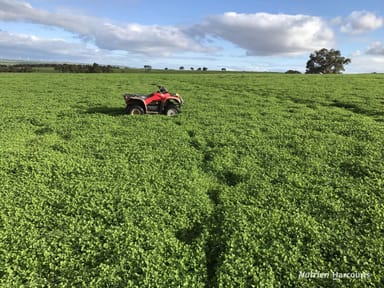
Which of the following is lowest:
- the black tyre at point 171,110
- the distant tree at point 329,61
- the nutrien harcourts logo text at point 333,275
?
the nutrien harcourts logo text at point 333,275

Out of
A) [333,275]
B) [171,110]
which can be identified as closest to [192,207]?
[333,275]

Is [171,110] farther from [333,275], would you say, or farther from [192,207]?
[333,275]

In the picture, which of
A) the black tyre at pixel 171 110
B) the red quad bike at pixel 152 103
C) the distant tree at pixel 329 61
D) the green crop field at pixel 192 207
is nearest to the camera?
the green crop field at pixel 192 207

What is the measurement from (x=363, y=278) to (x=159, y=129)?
8783mm

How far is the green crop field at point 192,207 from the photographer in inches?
183

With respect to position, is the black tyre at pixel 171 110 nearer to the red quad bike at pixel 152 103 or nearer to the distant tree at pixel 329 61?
the red quad bike at pixel 152 103

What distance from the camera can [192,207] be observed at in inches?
249

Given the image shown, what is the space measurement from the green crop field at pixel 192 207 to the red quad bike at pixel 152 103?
2.72 meters

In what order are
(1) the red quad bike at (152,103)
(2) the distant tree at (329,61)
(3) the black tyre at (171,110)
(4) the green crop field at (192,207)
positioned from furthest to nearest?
(2) the distant tree at (329,61), (3) the black tyre at (171,110), (1) the red quad bike at (152,103), (4) the green crop field at (192,207)

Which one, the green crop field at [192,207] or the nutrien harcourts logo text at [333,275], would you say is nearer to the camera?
the nutrien harcourts logo text at [333,275]

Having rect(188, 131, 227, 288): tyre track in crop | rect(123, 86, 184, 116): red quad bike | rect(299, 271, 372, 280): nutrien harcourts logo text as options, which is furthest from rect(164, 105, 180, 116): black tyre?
rect(299, 271, 372, 280): nutrien harcourts logo text

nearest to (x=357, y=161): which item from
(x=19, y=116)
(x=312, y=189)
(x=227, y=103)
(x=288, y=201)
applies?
(x=312, y=189)

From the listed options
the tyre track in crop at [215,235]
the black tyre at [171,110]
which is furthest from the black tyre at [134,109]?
the tyre track in crop at [215,235]

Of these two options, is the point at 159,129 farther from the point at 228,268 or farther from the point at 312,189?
the point at 228,268
